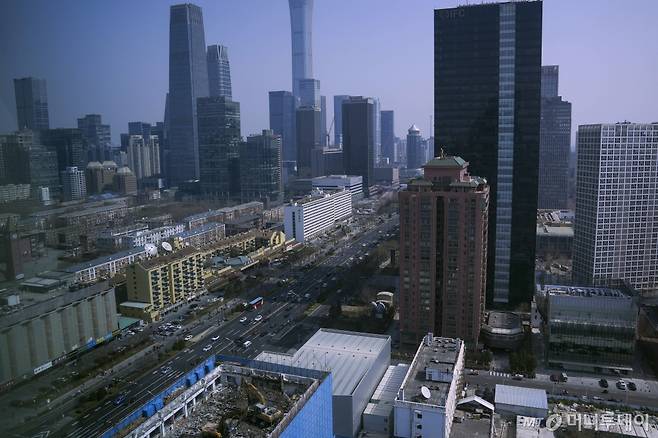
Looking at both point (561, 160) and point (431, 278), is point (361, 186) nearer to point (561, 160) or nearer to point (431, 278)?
point (561, 160)

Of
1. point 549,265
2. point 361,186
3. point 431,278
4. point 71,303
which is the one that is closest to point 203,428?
point 71,303

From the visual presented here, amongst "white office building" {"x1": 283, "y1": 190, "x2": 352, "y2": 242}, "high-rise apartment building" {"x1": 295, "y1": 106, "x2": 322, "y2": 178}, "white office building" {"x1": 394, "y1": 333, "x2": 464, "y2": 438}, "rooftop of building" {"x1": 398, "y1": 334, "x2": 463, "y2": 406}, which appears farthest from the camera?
"high-rise apartment building" {"x1": 295, "y1": 106, "x2": 322, "y2": 178}

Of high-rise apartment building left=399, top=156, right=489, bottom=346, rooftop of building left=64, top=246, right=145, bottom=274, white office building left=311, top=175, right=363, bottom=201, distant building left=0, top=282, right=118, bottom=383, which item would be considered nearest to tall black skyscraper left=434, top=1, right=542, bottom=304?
high-rise apartment building left=399, top=156, right=489, bottom=346

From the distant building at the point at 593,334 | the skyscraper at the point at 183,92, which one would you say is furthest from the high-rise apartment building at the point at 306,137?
the distant building at the point at 593,334

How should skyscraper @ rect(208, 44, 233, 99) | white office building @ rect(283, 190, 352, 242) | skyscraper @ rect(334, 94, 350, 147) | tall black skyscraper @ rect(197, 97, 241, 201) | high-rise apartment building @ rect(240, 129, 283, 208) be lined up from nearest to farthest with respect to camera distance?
white office building @ rect(283, 190, 352, 242) → high-rise apartment building @ rect(240, 129, 283, 208) → tall black skyscraper @ rect(197, 97, 241, 201) → skyscraper @ rect(208, 44, 233, 99) → skyscraper @ rect(334, 94, 350, 147)

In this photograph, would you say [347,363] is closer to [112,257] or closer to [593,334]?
[593,334]

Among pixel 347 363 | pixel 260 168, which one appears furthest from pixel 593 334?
pixel 260 168

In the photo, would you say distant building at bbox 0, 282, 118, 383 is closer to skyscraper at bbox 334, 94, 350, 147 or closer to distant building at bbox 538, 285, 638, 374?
distant building at bbox 538, 285, 638, 374
